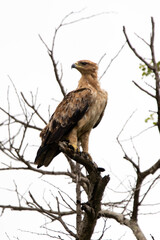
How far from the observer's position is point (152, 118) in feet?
18.2

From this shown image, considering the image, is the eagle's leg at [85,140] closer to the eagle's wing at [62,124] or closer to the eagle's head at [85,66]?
the eagle's wing at [62,124]

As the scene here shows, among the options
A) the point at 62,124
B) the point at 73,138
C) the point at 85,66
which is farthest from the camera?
the point at 85,66

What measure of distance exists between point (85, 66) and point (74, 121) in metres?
1.15

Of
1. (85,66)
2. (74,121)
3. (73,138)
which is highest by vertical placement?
(85,66)

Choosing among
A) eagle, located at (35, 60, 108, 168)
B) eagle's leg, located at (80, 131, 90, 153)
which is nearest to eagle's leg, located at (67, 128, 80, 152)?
eagle, located at (35, 60, 108, 168)

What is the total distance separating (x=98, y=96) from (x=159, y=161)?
2.48 metres

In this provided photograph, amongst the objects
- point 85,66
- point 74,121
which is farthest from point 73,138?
point 85,66

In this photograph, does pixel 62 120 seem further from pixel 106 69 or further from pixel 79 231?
pixel 79 231

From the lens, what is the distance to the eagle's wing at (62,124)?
592 centimetres

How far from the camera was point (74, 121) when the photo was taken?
6.00m

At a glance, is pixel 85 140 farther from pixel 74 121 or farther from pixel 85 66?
pixel 85 66

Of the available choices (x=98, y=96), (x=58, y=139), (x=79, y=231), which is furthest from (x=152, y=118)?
(x=79, y=231)

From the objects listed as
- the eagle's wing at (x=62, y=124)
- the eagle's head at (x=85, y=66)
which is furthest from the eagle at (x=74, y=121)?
the eagle's head at (x=85, y=66)

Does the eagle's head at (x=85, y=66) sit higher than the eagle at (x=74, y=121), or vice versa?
the eagle's head at (x=85, y=66)
